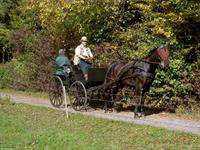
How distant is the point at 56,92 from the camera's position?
19.0 metres

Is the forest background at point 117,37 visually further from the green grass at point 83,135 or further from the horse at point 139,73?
the green grass at point 83,135

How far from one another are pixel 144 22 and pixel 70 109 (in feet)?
15.9

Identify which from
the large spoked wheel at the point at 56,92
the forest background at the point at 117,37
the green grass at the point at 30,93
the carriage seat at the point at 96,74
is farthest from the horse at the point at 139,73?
the green grass at the point at 30,93

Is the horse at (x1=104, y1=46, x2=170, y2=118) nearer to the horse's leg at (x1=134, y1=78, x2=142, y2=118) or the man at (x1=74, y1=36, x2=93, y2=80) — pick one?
the horse's leg at (x1=134, y1=78, x2=142, y2=118)

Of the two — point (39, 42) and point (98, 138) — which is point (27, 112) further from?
point (39, 42)

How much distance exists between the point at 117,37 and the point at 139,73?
19.9 feet

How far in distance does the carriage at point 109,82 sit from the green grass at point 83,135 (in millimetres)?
1402

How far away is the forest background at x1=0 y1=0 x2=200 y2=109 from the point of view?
18.0 meters

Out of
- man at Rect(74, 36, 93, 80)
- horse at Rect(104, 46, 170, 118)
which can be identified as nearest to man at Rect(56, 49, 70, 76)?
man at Rect(74, 36, 93, 80)

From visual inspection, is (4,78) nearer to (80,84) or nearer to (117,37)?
(117,37)

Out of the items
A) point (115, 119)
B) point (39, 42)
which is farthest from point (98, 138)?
point (39, 42)

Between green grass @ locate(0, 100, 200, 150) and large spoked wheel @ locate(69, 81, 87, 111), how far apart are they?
1173 mm

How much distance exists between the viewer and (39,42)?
84.9 feet

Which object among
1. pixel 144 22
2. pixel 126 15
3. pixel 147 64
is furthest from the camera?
pixel 126 15
